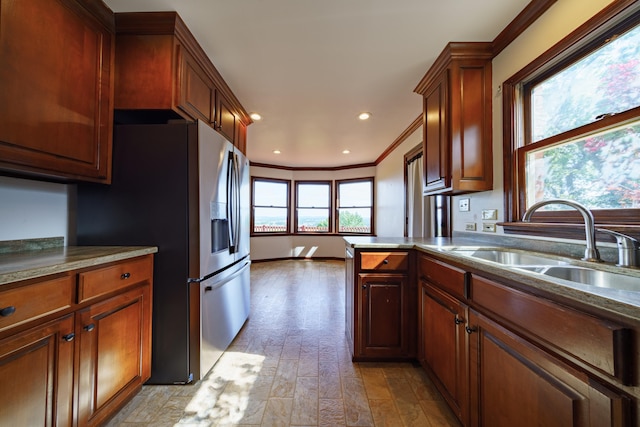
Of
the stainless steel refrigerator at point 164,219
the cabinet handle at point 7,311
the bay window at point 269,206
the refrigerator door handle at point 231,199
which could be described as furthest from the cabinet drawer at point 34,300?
the bay window at point 269,206

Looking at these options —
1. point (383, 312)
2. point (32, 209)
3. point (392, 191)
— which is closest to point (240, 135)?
point (32, 209)

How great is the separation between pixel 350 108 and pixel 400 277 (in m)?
2.04

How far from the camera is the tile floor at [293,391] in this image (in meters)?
1.39

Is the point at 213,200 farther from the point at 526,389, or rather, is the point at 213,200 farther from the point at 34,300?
A: the point at 526,389

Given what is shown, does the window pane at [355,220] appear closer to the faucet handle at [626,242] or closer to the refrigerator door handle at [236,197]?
the refrigerator door handle at [236,197]

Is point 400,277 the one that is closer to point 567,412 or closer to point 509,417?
point 509,417

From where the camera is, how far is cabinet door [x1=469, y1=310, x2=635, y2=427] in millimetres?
627

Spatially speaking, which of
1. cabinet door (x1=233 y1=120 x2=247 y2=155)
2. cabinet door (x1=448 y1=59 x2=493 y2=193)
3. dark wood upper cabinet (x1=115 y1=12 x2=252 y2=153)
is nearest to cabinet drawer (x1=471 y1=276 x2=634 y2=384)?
cabinet door (x1=448 y1=59 x2=493 y2=193)

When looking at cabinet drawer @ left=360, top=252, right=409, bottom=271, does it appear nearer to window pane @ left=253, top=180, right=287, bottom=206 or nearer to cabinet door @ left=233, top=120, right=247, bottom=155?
cabinet door @ left=233, top=120, right=247, bottom=155

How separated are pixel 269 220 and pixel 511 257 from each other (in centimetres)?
527

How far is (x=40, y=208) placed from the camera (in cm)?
150

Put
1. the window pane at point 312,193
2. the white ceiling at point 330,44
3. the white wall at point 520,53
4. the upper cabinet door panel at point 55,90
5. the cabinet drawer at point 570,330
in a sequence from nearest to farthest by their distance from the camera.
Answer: the cabinet drawer at point 570,330 < the upper cabinet door panel at point 55,90 < the white wall at point 520,53 < the white ceiling at point 330,44 < the window pane at point 312,193

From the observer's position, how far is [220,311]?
195 cm

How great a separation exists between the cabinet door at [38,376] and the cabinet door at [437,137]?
96.4 inches
